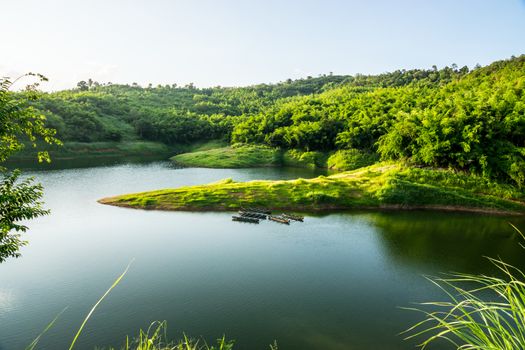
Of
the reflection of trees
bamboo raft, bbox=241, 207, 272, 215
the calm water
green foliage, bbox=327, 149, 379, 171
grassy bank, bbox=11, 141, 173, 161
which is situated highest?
grassy bank, bbox=11, 141, 173, 161

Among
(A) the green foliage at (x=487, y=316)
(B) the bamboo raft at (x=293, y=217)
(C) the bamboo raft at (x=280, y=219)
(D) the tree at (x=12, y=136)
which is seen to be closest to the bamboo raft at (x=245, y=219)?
(C) the bamboo raft at (x=280, y=219)

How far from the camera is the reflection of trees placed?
1427 inches

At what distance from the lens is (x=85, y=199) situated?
5803cm

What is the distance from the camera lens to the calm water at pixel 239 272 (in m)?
24.2

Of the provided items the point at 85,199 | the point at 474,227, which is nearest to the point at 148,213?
the point at 85,199

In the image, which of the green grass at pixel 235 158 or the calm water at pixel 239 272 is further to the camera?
the green grass at pixel 235 158

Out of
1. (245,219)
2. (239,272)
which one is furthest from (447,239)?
(239,272)

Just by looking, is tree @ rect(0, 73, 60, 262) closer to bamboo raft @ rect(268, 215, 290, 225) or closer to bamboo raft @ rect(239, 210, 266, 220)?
bamboo raft @ rect(268, 215, 290, 225)

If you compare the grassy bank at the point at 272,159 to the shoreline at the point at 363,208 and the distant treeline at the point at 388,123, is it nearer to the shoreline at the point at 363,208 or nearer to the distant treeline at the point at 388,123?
the distant treeline at the point at 388,123

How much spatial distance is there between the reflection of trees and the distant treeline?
11.6 m

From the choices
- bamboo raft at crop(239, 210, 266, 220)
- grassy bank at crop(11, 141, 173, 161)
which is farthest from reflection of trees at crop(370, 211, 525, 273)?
grassy bank at crop(11, 141, 173, 161)

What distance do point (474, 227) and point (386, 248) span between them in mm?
16215

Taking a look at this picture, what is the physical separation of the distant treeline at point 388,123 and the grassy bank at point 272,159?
337 centimetres

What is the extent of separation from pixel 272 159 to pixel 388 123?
3184 centimetres
